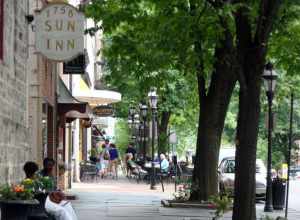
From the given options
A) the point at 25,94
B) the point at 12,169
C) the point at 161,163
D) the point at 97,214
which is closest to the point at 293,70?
the point at 97,214

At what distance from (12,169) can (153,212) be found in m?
7.14

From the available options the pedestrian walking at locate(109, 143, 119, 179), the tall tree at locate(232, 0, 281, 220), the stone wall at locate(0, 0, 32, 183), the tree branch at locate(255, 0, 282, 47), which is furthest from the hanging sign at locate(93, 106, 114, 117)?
the tree branch at locate(255, 0, 282, 47)

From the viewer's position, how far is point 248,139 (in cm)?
1319

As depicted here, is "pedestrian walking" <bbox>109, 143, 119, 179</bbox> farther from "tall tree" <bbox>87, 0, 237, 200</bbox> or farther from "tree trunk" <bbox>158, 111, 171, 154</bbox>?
"tall tree" <bbox>87, 0, 237, 200</bbox>

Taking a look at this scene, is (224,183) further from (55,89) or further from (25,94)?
(25,94)

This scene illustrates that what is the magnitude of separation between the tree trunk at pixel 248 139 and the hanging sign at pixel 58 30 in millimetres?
2944

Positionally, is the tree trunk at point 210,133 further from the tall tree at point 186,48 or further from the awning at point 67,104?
the awning at point 67,104

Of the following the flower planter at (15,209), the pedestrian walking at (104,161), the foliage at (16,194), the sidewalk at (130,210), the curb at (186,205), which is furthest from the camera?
the pedestrian walking at (104,161)

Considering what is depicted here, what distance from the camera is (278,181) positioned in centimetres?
2423

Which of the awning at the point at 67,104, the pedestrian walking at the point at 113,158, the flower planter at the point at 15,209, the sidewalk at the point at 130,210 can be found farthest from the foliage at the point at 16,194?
the pedestrian walking at the point at 113,158

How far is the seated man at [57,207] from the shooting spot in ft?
34.9

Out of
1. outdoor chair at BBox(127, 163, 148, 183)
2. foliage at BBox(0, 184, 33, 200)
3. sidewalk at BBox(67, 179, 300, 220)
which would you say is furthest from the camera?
outdoor chair at BBox(127, 163, 148, 183)

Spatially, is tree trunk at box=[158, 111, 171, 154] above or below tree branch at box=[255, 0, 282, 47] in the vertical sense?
below

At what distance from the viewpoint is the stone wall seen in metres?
Result: 13.2
